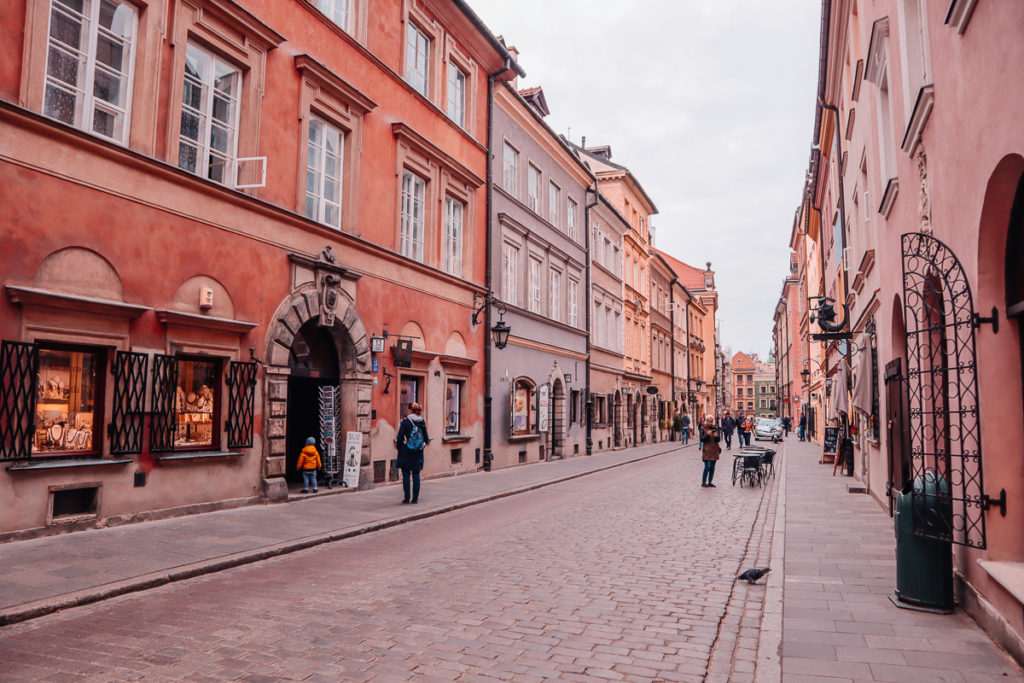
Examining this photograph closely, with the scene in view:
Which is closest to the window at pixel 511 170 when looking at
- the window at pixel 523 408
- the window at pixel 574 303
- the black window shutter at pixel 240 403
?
the window at pixel 523 408

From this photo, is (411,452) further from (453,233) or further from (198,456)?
(453,233)

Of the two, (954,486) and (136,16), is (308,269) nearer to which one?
(136,16)

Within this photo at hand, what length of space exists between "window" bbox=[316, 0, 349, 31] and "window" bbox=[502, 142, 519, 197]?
8448 millimetres

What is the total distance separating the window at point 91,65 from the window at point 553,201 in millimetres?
18561

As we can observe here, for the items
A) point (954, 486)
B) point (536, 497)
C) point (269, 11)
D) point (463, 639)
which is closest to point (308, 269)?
point (269, 11)

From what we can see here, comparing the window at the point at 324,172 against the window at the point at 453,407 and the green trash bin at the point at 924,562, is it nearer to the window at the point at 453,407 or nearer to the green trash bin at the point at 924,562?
the window at the point at 453,407

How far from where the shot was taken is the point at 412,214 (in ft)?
58.1

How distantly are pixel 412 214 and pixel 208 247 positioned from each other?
6796mm

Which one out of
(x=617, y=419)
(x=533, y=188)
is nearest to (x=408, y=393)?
(x=533, y=188)

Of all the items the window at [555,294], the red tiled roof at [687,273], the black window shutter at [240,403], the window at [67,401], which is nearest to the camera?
the window at [67,401]

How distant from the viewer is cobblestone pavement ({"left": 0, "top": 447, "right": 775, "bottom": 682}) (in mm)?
4988

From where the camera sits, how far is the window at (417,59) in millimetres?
17766

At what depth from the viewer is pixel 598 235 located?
34.3 metres

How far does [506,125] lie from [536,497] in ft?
42.5
